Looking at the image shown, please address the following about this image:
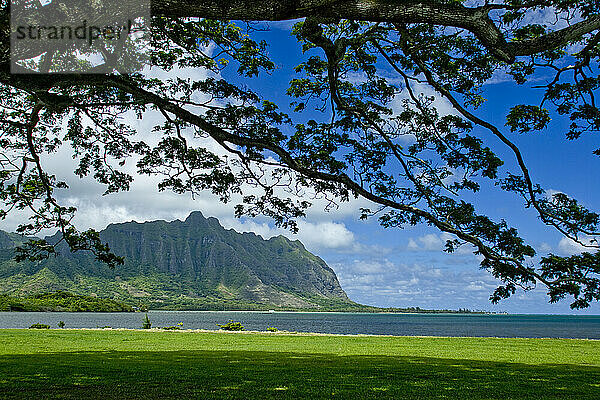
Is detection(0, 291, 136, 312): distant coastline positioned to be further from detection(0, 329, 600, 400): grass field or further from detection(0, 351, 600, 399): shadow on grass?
detection(0, 351, 600, 399): shadow on grass

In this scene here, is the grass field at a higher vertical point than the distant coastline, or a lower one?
higher

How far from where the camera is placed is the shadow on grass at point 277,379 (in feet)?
28.0

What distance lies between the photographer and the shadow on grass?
8.54 m

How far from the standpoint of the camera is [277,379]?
10.5 meters

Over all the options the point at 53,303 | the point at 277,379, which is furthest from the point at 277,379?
the point at 53,303

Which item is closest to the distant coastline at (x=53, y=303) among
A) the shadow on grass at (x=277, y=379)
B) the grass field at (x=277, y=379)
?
the grass field at (x=277, y=379)

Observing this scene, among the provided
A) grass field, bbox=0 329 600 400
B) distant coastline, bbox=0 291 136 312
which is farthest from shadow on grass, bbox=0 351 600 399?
distant coastline, bbox=0 291 136 312

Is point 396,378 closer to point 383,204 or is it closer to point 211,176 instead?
point 383,204

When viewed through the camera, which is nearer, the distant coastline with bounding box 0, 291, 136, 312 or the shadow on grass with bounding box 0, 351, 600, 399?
the shadow on grass with bounding box 0, 351, 600, 399

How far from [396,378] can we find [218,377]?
426 centimetres

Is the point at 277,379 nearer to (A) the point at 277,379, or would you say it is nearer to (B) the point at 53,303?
(A) the point at 277,379

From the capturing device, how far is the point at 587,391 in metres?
9.69

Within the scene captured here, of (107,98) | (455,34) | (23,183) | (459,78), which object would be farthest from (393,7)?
(23,183)

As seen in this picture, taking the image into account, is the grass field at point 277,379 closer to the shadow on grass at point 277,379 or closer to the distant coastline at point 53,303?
the shadow on grass at point 277,379
